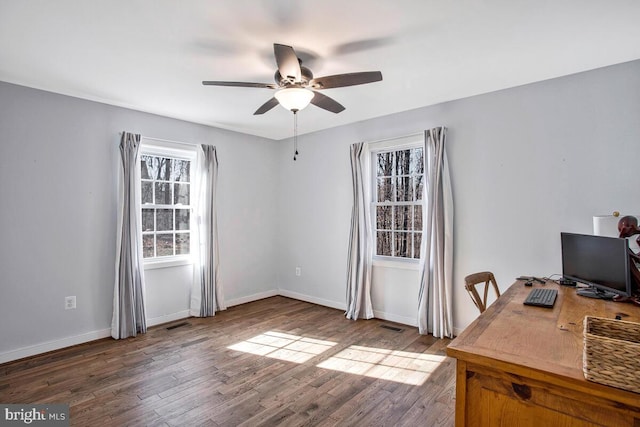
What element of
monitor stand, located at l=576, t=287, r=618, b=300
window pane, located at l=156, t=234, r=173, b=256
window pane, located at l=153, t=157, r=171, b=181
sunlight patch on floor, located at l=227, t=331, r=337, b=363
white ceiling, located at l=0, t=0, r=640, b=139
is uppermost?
white ceiling, located at l=0, t=0, r=640, b=139

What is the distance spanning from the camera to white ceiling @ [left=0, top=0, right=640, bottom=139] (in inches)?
76.2

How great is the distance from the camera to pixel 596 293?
2.13 m

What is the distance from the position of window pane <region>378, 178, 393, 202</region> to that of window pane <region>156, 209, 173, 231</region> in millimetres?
2846

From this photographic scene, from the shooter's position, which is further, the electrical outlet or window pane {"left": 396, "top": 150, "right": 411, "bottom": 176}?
window pane {"left": 396, "top": 150, "right": 411, "bottom": 176}

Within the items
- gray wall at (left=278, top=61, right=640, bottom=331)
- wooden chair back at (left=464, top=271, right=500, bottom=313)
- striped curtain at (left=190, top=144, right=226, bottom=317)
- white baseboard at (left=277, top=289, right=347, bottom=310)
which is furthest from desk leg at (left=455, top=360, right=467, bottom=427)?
striped curtain at (left=190, top=144, right=226, bottom=317)

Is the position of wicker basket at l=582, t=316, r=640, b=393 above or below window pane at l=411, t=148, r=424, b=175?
below

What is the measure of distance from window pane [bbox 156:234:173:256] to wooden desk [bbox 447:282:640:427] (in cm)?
385

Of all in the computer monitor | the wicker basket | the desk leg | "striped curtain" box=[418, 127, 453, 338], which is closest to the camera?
the wicker basket

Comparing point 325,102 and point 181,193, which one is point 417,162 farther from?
point 181,193

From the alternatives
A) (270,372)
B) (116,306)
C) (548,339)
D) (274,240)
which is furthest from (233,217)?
(548,339)

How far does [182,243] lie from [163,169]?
40.5 inches

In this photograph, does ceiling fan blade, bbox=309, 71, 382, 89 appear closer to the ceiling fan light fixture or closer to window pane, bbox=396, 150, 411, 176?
the ceiling fan light fixture

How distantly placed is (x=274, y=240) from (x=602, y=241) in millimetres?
4304

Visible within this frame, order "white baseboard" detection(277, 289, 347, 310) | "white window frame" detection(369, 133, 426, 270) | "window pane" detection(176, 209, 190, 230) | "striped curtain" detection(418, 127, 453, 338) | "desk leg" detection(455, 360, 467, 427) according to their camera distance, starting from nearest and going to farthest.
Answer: "desk leg" detection(455, 360, 467, 427)
"striped curtain" detection(418, 127, 453, 338)
"white window frame" detection(369, 133, 426, 270)
"window pane" detection(176, 209, 190, 230)
"white baseboard" detection(277, 289, 347, 310)
